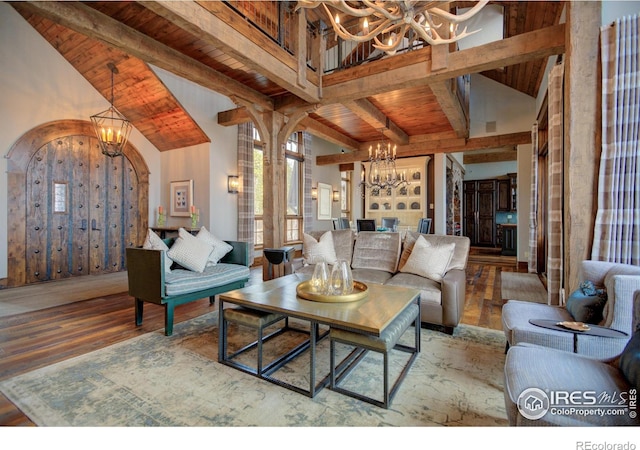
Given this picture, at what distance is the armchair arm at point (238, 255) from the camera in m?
3.97

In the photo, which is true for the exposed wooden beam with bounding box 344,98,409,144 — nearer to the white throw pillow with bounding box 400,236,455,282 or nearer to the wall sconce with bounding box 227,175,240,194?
the white throw pillow with bounding box 400,236,455,282

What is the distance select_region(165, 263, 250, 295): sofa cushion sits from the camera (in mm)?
2959

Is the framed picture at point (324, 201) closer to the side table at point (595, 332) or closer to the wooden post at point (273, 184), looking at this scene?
the wooden post at point (273, 184)

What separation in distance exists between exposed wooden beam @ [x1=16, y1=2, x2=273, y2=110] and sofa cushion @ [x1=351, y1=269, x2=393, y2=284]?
3018 millimetres

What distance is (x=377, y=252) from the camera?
12.4ft

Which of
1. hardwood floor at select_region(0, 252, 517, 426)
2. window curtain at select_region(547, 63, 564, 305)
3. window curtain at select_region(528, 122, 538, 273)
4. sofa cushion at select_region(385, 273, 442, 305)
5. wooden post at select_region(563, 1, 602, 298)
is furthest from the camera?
window curtain at select_region(528, 122, 538, 273)

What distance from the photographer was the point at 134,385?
1.99 metres

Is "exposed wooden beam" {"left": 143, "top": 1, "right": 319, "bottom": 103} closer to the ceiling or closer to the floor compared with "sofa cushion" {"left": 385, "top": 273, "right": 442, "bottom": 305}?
closer to the ceiling

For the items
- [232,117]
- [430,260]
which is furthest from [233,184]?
[430,260]

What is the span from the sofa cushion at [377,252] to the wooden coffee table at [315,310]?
110 centimetres

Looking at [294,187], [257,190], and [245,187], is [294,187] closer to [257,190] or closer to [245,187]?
[257,190]

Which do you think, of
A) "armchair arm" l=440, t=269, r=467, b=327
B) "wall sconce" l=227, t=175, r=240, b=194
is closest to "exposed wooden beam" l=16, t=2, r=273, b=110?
"wall sconce" l=227, t=175, r=240, b=194
